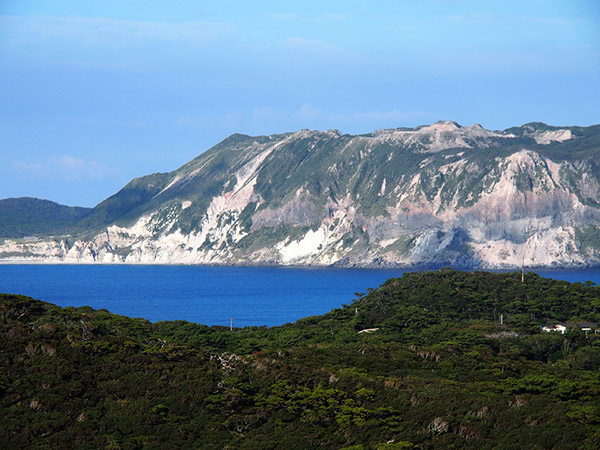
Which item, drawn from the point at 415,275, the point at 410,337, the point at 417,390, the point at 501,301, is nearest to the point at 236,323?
the point at 415,275

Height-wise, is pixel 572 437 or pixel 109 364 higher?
pixel 109 364

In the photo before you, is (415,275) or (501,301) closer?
(501,301)

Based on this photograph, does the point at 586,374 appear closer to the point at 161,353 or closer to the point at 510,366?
the point at 510,366

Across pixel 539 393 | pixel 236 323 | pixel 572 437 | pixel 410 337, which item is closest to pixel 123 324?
pixel 410 337

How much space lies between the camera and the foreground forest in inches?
2079

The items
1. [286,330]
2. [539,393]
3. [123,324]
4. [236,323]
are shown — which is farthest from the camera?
[236,323]

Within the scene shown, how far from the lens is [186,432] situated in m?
54.1

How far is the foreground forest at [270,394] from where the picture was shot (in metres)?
52.8

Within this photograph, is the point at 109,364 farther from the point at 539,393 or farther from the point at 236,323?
the point at 236,323

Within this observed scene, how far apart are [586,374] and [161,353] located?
32.9m

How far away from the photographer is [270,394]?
59.8 metres

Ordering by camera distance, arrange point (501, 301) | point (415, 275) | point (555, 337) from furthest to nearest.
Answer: point (415, 275)
point (501, 301)
point (555, 337)

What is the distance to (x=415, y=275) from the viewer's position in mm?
137875

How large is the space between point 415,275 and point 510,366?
209ft
